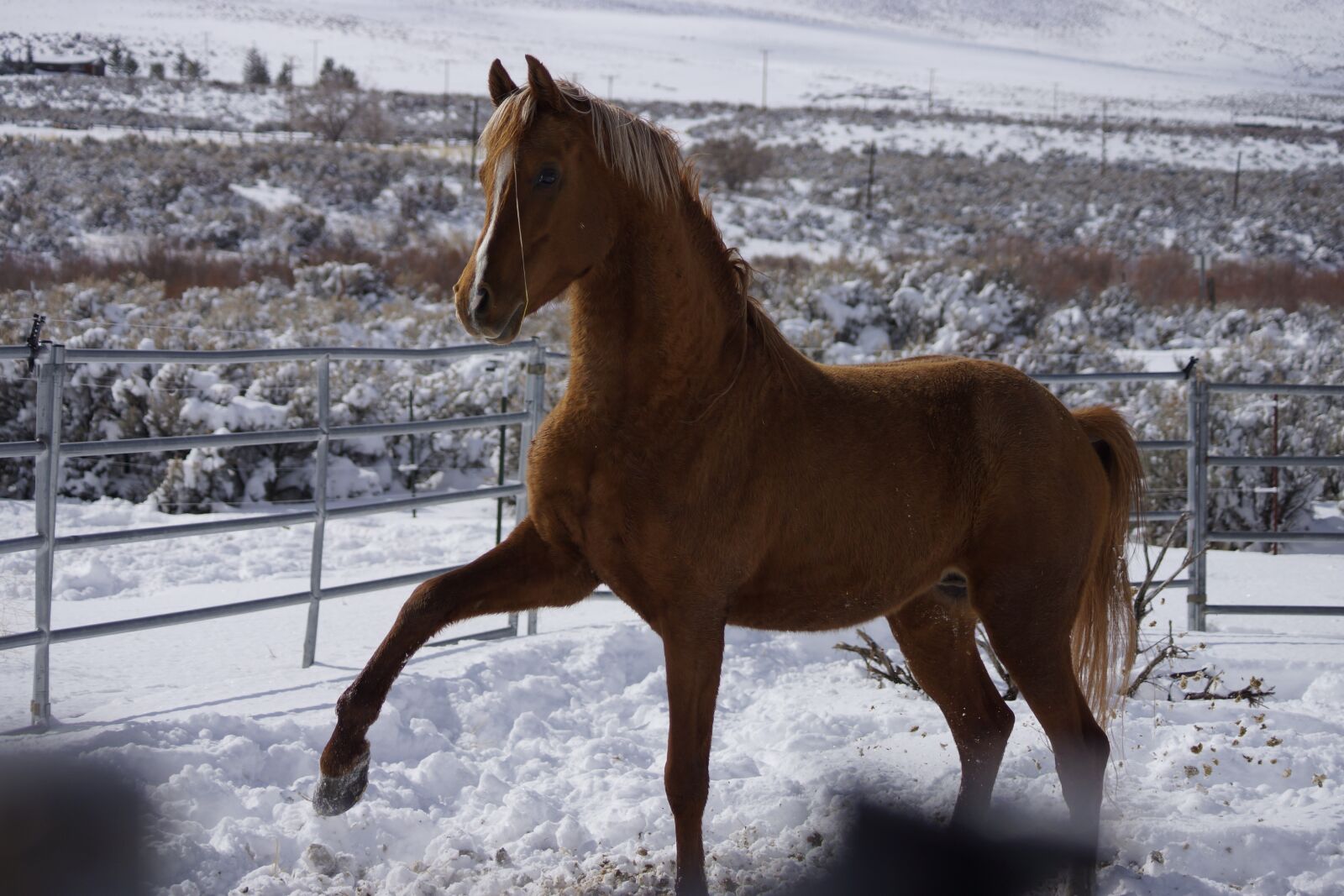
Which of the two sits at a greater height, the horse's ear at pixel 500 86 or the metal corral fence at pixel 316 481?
the horse's ear at pixel 500 86

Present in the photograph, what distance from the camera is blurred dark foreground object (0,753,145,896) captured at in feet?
9.14

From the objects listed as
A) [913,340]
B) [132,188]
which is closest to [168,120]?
[132,188]

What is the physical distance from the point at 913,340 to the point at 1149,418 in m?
4.42

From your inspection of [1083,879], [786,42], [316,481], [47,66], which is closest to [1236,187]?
[47,66]

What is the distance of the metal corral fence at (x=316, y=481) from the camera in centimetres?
402

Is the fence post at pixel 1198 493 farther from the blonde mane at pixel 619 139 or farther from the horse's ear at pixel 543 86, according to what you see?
the horse's ear at pixel 543 86

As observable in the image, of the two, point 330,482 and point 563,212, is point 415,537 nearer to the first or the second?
point 330,482

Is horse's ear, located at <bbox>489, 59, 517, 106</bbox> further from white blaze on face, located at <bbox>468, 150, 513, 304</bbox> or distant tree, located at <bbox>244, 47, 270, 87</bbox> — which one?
distant tree, located at <bbox>244, 47, 270, 87</bbox>

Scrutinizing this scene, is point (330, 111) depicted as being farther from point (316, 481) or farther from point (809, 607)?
point (809, 607)

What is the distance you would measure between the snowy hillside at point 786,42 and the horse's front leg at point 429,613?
16293 millimetres

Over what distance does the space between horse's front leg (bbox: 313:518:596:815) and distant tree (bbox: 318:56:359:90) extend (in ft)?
87.3

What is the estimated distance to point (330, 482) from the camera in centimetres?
961

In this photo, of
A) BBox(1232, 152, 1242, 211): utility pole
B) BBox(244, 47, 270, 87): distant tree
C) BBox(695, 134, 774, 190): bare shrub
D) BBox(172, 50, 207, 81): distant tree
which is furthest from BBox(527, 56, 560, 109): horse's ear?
BBox(1232, 152, 1242, 211): utility pole

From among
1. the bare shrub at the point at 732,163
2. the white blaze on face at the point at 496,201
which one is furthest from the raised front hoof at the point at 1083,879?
the bare shrub at the point at 732,163
